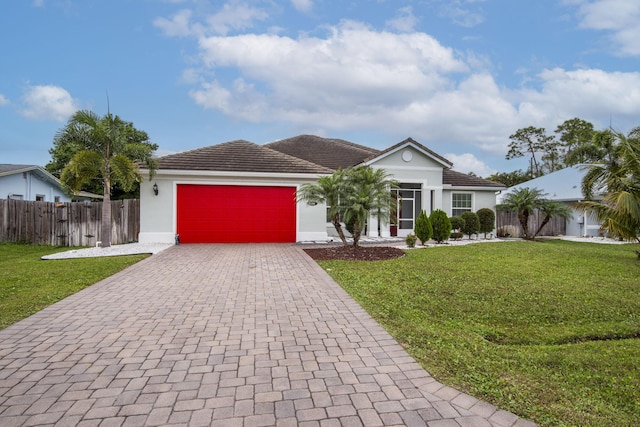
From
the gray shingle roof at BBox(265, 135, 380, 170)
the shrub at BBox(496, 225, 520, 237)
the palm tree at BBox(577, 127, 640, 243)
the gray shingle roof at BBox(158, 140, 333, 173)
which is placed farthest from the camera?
the gray shingle roof at BBox(265, 135, 380, 170)

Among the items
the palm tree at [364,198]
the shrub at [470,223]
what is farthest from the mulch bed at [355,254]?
the shrub at [470,223]

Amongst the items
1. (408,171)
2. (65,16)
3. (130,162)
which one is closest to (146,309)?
(130,162)

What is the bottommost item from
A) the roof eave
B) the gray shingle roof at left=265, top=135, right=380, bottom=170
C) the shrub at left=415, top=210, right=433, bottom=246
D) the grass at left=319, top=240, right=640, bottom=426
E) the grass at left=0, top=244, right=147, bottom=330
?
the grass at left=319, top=240, right=640, bottom=426

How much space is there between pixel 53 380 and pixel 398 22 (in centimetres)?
1394

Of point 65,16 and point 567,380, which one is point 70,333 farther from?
point 65,16

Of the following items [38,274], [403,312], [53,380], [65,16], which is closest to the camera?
[53,380]

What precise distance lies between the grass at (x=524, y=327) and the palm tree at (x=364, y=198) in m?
2.14

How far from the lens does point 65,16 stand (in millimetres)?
10773

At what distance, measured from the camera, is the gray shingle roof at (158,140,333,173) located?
14.3 m

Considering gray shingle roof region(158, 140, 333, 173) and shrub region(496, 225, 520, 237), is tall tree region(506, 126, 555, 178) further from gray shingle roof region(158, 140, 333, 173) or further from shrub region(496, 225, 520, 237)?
gray shingle roof region(158, 140, 333, 173)

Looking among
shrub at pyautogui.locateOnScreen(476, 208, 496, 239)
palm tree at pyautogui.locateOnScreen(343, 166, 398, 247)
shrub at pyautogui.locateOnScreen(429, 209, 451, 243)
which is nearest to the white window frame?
shrub at pyautogui.locateOnScreen(476, 208, 496, 239)

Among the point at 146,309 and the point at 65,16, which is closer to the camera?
the point at 146,309

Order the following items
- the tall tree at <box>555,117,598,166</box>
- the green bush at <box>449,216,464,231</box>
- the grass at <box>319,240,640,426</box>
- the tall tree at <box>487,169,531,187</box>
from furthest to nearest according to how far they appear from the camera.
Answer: the tall tree at <box>487,169,531,187</box> → the tall tree at <box>555,117,598,166</box> → the green bush at <box>449,216,464,231</box> → the grass at <box>319,240,640,426</box>

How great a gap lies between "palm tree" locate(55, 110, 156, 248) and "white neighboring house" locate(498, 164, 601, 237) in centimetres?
1812
